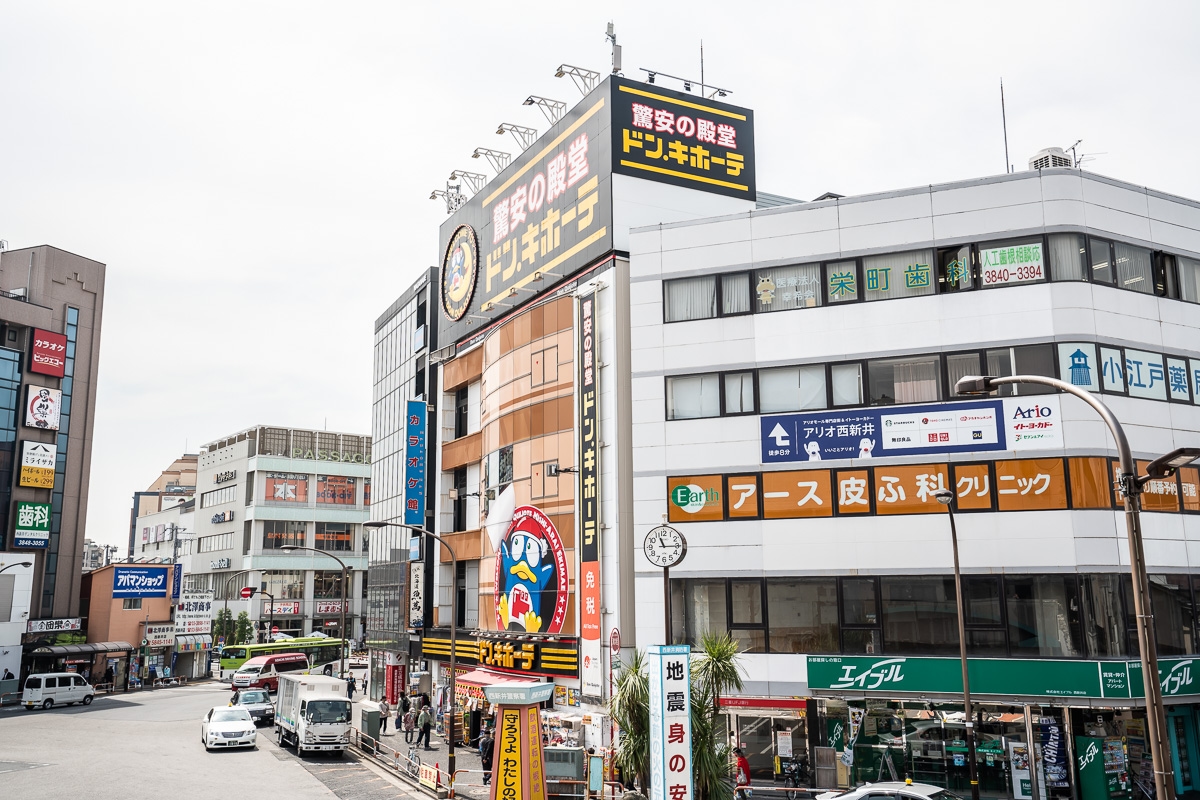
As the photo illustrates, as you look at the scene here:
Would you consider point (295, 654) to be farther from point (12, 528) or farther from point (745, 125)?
point (745, 125)

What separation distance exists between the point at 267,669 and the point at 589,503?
48.9 meters

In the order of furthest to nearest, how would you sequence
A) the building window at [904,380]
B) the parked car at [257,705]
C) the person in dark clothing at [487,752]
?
the parked car at [257,705] → the person in dark clothing at [487,752] → the building window at [904,380]

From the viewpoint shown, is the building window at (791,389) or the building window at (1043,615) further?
the building window at (791,389)

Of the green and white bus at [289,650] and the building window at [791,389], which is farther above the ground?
the building window at [791,389]

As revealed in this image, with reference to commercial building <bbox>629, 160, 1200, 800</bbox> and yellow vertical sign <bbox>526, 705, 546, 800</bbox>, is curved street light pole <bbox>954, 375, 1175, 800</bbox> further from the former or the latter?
yellow vertical sign <bbox>526, 705, 546, 800</bbox>

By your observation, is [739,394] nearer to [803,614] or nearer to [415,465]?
[803,614]

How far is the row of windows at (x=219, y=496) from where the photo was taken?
118m

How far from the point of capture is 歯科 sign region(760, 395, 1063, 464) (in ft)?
96.1

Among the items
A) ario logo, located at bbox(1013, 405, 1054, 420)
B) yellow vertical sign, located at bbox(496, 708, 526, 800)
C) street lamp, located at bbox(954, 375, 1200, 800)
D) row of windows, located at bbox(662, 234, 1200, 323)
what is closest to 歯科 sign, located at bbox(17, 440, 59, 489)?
row of windows, located at bbox(662, 234, 1200, 323)

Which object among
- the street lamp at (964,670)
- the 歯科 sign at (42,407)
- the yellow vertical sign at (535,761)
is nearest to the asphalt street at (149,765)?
the yellow vertical sign at (535,761)

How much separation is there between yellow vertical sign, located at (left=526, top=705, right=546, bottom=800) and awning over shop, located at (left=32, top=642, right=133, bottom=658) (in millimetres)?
57719

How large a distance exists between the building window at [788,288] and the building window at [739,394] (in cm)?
251

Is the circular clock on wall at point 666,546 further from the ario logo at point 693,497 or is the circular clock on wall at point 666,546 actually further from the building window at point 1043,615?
the building window at point 1043,615

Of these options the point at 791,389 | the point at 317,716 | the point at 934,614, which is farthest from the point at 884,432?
the point at 317,716
